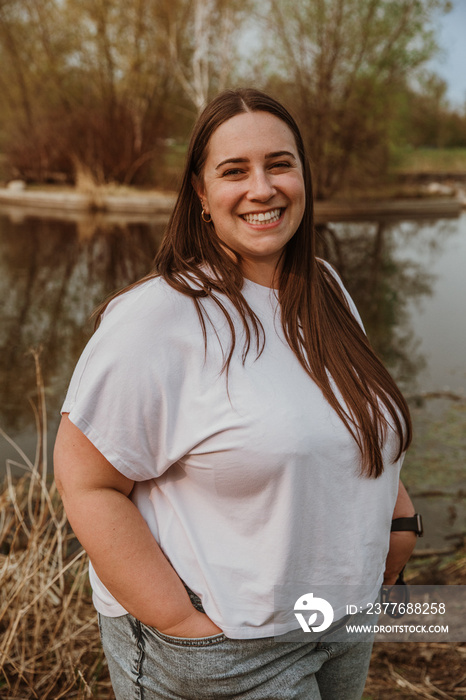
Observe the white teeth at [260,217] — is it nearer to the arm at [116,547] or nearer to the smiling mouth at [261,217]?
the smiling mouth at [261,217]

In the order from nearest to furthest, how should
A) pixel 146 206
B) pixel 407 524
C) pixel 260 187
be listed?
pixel 260 187
pixel 407 524
pixel 146 206

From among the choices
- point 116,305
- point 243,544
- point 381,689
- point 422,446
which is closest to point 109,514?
point 243,544

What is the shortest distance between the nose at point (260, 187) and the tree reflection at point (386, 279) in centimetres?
281

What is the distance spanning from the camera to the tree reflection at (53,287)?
5.28 metres

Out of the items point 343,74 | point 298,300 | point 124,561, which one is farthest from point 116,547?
point 343,74

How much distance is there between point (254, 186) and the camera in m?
1.32

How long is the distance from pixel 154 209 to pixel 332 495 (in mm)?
15217

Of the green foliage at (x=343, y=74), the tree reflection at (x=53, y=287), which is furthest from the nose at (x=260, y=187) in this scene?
the green foliage at (x=343, y=74)

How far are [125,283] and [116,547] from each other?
23.8ft

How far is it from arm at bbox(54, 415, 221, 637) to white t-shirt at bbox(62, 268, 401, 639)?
4 centimetres

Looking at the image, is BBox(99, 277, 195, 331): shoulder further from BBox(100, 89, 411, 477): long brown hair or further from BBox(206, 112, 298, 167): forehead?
BBox(206, 112, 298, 167): forehead

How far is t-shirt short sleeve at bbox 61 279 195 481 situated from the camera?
3.65 ft

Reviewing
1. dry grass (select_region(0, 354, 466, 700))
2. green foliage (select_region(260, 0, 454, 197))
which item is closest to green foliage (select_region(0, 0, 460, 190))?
green foliage (select_region(260, 0, 454, 197))

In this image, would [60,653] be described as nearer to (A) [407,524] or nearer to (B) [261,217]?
(A) [407,524]
